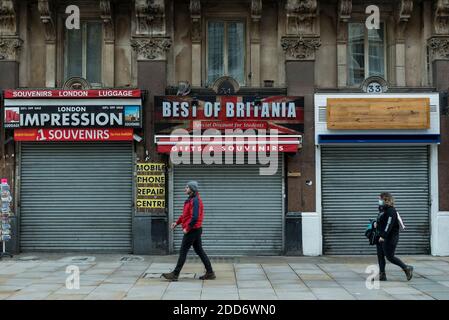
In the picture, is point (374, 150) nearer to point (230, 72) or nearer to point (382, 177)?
point (382, 177)

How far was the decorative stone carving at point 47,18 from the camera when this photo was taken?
15391 mm

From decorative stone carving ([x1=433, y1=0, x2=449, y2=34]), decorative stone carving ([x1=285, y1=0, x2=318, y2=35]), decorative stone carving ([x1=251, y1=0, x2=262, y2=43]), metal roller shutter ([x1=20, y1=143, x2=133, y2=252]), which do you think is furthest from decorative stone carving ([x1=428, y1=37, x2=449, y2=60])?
metal roller shutter ([x1=20, y1=143, x2=133, y2=252])

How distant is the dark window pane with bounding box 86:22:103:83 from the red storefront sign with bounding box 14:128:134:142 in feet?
5.49

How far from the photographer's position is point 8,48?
1551cm

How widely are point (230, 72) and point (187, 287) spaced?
7188 mm

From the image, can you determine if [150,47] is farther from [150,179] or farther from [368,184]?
[368,184]

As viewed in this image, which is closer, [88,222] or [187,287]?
[187,287]

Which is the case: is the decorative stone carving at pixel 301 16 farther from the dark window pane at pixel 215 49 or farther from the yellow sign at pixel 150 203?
the yellow sign at pixel 150 203

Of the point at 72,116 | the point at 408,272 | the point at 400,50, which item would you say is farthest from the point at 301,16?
the point at 408,272

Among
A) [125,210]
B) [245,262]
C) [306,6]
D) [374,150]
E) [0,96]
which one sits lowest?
[245,262]

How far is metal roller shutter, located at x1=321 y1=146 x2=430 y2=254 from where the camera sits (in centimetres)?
1564
